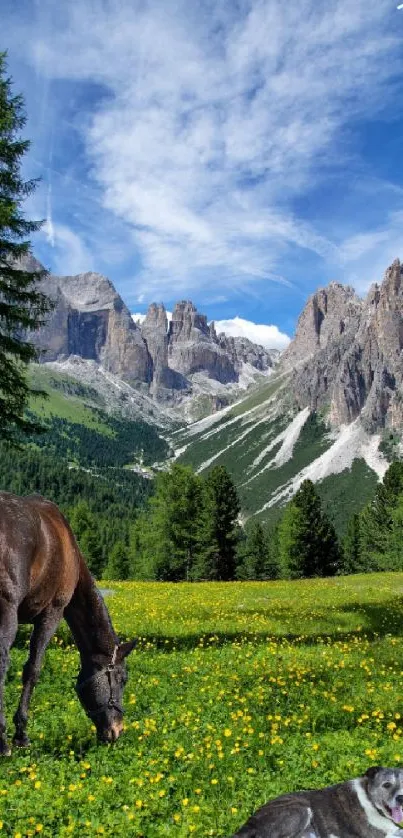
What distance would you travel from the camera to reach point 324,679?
1230 centimetres

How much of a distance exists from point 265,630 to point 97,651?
1124 centimetres

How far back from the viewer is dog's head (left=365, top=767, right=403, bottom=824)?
15.4 feet

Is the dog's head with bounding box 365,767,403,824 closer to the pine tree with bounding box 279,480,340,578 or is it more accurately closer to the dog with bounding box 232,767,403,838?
Answer: the dog with bounding box 232,767,403,838

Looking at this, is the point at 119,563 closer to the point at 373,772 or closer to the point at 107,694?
the point at 107,694

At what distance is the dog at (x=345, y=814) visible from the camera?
4.73m

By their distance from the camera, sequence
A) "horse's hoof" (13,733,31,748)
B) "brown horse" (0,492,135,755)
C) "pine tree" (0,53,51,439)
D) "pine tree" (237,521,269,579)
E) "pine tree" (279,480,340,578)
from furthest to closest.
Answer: "pine tree" (237,521,269,579) → "pine tree" (279,480,340,578) → "pine tree" (0,53,51,439) → "horse's hoof" (13,733,31,748) → "brown horse" (0,492,135,755)

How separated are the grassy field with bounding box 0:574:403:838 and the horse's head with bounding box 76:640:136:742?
0.39 m

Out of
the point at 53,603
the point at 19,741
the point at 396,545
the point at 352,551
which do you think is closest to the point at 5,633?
the point at 53,603

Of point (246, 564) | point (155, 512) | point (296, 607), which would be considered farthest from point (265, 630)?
point (246, 564)

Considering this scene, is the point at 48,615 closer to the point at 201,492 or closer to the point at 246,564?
the point at 201,492

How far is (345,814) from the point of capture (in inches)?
191

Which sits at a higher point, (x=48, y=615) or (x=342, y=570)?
(x=48, y=615)

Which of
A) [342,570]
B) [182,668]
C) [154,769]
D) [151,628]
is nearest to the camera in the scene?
[154,769]

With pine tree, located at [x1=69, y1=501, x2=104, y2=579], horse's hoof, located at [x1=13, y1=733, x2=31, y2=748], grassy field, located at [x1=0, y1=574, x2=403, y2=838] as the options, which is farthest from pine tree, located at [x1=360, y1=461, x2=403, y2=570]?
horse's hoof, located at [x1=13, y1=733, x2=31, y2=748]
